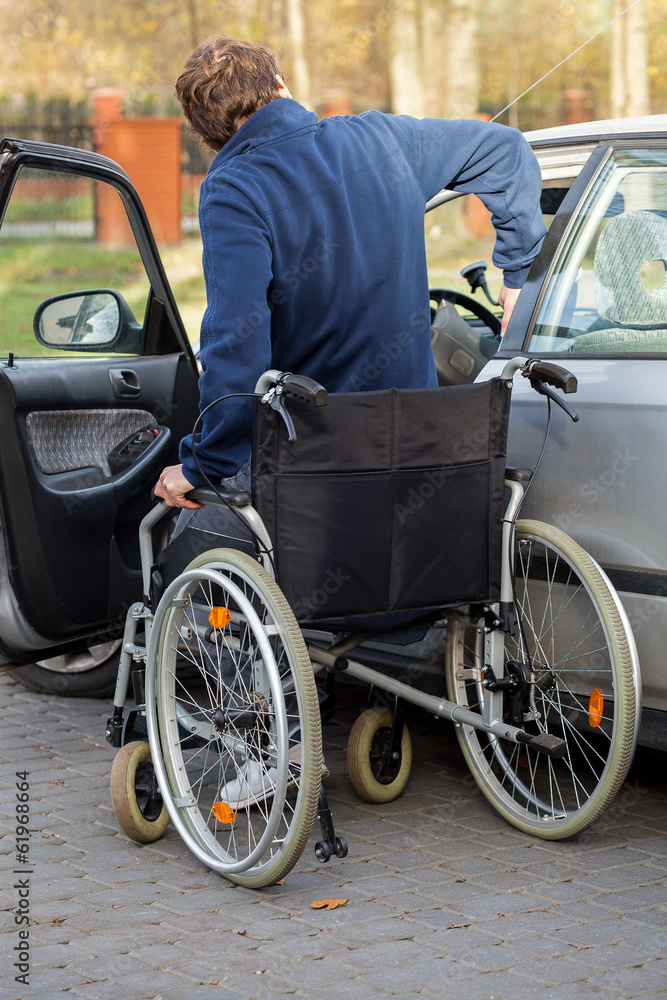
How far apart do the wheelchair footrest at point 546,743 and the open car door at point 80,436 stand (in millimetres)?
1674

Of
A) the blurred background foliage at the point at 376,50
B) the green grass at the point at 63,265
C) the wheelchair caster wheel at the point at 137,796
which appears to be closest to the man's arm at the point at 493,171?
the wheelchair caster wheel at the point at 137,796

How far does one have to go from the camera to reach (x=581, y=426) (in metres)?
3.25

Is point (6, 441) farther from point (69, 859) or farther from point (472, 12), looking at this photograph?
point (472, 12)

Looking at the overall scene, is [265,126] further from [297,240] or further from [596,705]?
[596,705]

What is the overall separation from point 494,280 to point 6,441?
106 inches

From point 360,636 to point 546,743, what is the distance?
57 cm

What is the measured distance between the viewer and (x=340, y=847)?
2988 mm

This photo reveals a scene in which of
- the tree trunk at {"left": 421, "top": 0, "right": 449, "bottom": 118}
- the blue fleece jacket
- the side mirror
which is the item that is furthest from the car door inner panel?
the tree trunk at {"left": 421, "top": 0, "right": 449, "bottom": 118}

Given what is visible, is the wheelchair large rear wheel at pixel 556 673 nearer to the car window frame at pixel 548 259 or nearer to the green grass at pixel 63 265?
the car window frame at pixel 548 259

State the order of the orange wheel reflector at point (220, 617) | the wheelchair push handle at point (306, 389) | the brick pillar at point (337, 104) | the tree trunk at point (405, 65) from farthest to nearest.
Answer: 1. the brick pillar at point (337, 104)
2. the tree trunk at point (405, 65)
3. the orange wheel reflector at point (220, 617)
4. the wheelchair push handle at point (306, 389)

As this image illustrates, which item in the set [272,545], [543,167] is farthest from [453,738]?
[543,167]

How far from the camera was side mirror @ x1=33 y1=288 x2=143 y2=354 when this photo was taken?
4.22 meters

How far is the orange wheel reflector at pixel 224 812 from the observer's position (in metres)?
3.03

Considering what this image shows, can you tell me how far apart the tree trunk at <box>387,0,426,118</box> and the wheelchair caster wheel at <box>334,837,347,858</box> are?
75.4 ft
